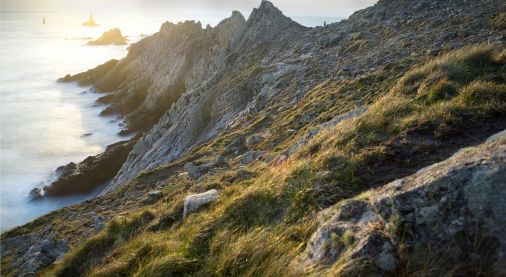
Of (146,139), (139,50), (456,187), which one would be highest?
(139,50)

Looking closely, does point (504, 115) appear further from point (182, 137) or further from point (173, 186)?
point (182, 137)

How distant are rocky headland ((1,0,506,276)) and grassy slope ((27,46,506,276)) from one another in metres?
0.03

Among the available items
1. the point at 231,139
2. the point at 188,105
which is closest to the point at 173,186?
the point at 231,139

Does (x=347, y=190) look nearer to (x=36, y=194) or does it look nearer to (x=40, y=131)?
(x=36, y=194)

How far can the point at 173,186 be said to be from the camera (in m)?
15.0

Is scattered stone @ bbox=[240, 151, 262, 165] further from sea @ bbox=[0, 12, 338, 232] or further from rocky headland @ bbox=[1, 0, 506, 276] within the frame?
sea @ bbox=[0, 12, 338, 232]

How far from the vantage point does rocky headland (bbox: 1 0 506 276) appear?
14.6 ft

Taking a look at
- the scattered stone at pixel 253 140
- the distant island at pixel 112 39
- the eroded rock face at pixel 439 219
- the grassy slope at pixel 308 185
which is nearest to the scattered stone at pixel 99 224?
the grassy slope at pixel 308 185

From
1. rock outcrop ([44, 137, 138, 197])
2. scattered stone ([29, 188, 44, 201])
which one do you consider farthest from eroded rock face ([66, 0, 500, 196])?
scattered stone ([29, 188, 44, 201])

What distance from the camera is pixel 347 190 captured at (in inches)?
261

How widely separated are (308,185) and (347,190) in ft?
2.41

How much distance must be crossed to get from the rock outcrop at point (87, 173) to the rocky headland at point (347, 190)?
26209 mm

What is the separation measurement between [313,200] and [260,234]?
1254 mm

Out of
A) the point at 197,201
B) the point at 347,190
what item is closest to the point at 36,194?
the point at 197,201
